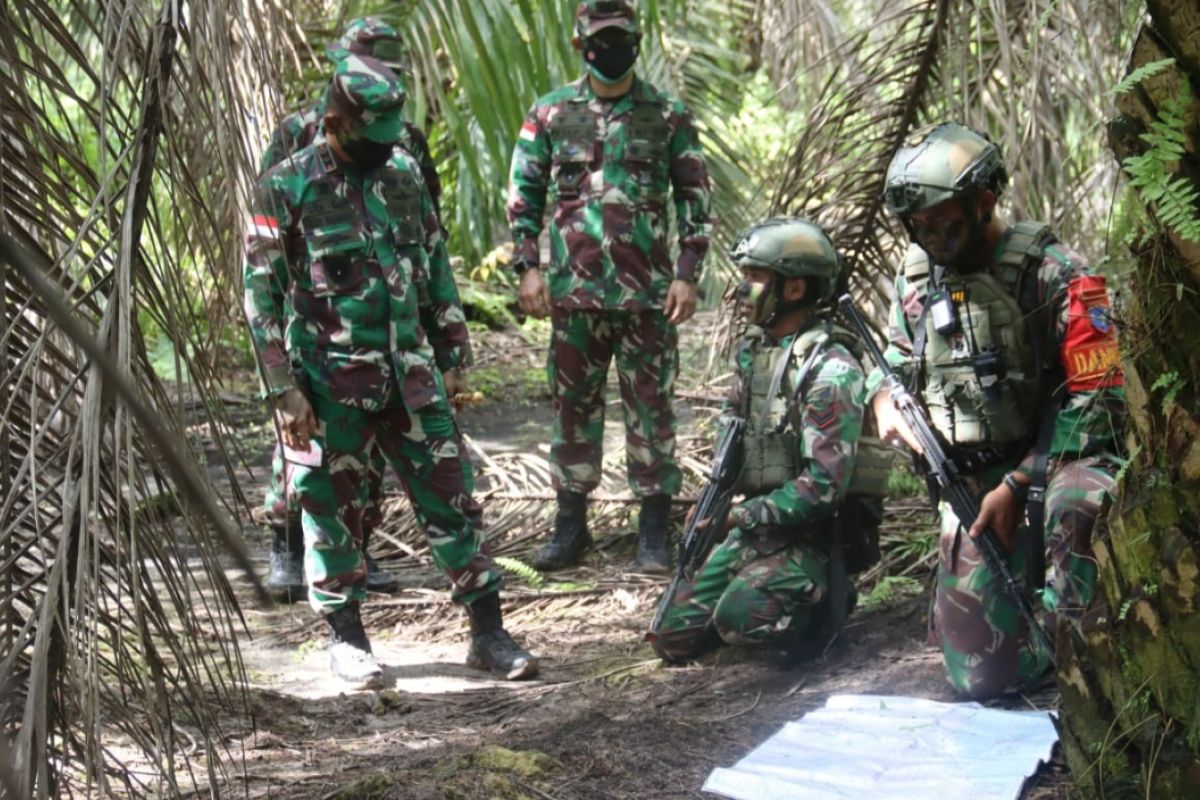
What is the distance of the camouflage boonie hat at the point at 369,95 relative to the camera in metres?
4.21

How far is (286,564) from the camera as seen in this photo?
5625mm

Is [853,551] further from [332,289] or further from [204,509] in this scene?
[204,509]

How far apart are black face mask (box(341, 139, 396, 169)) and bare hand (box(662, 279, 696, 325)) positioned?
5.27 feet

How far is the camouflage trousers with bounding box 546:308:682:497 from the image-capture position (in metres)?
5.84

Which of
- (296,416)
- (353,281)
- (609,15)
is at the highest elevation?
(609,15)

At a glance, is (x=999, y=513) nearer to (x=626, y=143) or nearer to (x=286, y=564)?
(x=626, y=143)

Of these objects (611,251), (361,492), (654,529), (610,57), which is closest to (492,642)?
(361,492)

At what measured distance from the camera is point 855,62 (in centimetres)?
582

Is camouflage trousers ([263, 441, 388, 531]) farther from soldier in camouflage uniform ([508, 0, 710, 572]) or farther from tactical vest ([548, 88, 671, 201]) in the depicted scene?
tactical vest ([548, 88, 671, 201])

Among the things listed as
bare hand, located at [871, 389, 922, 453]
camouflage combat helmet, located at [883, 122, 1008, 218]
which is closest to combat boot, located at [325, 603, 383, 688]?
bare hand, located at [871, 389, 922, 453]

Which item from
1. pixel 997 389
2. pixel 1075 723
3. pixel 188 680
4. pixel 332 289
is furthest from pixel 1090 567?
pixel 188 680

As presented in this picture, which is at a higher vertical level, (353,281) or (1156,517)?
(353,281)

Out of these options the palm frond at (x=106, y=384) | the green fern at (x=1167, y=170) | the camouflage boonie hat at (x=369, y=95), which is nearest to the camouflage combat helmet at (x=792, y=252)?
the camouflage boonie hat at (x=369, y=95)

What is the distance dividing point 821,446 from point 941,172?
37.9 inches
